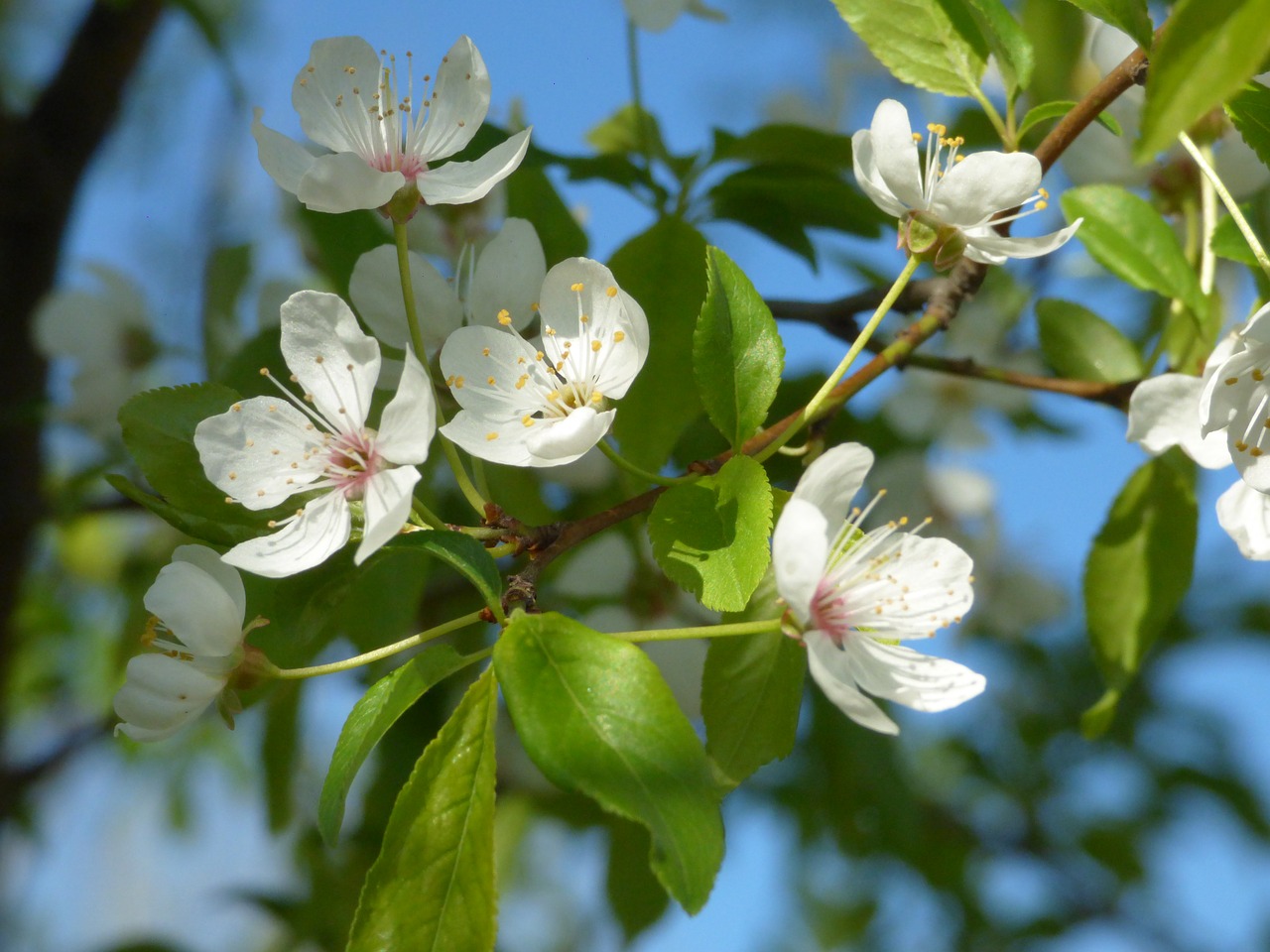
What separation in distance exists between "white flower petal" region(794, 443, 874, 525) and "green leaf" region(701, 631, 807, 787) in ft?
0.27

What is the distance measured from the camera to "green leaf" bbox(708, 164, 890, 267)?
954mm

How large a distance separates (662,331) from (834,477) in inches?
10.9

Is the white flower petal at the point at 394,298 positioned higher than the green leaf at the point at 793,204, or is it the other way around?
the white flower petal at the point at 394,298

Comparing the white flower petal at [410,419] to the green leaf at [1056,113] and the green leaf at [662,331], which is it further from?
the green leaf at [1056,113]

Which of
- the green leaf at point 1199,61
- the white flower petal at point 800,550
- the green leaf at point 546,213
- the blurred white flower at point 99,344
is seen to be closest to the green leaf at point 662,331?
the green leaf at point 546,213

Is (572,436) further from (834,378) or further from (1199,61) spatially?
(1199,61)

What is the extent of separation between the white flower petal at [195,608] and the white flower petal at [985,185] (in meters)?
0.44

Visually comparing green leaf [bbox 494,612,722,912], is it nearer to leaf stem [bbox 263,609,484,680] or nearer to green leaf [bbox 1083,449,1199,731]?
leaf stem [bbox 263,609,484,680]

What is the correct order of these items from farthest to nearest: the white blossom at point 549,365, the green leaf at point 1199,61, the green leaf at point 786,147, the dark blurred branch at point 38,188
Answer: the dark blurred branch at point 38,188 → the green leaf at point 786,147 → the white blossom at point 549,365 → the green leaf at point 1199,61

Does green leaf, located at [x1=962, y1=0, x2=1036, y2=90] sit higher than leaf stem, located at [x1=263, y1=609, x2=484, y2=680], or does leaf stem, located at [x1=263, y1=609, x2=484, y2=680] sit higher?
green leaf, located at [x1=962, y1=0, x2=1036, y2=90]

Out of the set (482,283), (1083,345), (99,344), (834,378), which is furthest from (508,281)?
(99,344)

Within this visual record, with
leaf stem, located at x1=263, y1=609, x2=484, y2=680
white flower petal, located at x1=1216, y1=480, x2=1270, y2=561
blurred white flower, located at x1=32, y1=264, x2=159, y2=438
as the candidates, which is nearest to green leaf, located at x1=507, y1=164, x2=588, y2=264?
leaf stem, located at x1=263, y1=609, x2=484, y2=680

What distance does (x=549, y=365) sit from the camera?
688 millimetres

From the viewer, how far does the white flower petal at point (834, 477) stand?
56 centimetres
